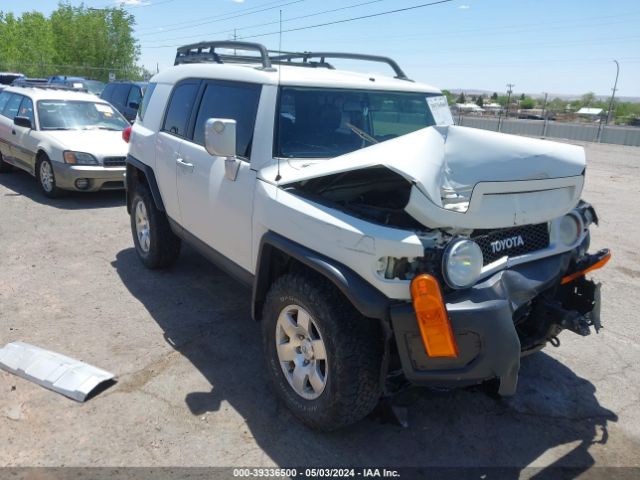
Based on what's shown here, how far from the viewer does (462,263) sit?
8.53 feet

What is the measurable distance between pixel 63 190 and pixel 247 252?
6.38m

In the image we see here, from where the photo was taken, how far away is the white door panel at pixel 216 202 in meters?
3.65

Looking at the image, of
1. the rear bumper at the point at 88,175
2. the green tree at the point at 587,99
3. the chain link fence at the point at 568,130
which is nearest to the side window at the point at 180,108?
the rear bumper at the point at 88,175

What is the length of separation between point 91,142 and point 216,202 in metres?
5.85

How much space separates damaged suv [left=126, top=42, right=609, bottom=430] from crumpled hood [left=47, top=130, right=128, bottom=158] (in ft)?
16.5

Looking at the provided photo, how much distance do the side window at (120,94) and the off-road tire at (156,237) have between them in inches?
426

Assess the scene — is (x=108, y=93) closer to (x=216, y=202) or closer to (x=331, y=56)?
(x=331, y=56)

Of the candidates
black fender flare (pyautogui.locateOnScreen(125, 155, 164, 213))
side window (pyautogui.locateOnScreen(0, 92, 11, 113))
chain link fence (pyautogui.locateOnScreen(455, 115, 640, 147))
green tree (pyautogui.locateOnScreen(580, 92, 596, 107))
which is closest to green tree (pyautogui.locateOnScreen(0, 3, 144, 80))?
chain link fence (pyautogui.locateOnScreen(455, 115, 640, 147))

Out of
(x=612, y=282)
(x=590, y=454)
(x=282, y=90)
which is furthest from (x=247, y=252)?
(x=612, y=282)

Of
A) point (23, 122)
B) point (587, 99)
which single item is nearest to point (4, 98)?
point (23, 122)

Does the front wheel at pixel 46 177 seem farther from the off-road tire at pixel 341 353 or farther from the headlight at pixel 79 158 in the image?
the off-road tire at pixel 341 353

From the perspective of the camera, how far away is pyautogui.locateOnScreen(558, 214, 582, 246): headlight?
333 cm

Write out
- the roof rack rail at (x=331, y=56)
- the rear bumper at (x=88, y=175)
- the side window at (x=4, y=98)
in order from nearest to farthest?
the roof rack rail at (x=331, y=56), the rear bumper at (x=88, y=175), the side window at (x=4, y=98)

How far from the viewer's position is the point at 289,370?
10.9 ft
